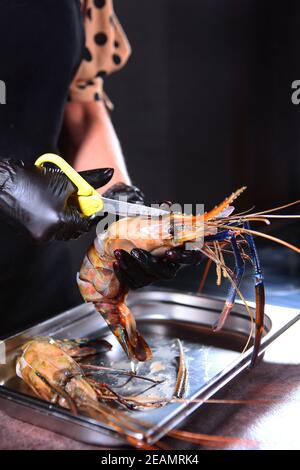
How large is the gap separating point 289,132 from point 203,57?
751 millimetres

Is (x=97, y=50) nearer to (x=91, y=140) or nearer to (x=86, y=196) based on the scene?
(x=91, y=140)

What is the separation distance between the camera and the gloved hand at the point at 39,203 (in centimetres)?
90

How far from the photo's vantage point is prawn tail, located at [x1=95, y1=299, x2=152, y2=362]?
1122mm

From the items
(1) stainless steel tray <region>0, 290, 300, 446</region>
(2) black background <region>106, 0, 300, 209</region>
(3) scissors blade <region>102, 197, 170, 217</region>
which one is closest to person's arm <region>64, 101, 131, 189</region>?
(1) stainless steel tray <region>0, 290, 300, 446</region>

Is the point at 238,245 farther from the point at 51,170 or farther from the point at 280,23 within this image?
the point at 280,23

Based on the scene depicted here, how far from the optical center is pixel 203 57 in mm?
3625

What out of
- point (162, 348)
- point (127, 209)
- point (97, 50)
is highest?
point (97, 50)

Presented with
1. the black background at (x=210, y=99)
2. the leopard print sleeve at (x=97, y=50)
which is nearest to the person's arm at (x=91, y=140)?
the leopard print sleeve at (x=97, y=50)

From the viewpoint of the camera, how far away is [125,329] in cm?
117

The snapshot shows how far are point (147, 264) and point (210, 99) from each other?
111 inches

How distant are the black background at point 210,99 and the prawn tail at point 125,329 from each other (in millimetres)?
2048

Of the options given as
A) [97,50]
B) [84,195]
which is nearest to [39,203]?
[84,195]

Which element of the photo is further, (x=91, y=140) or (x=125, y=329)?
(x=91, y=140)
